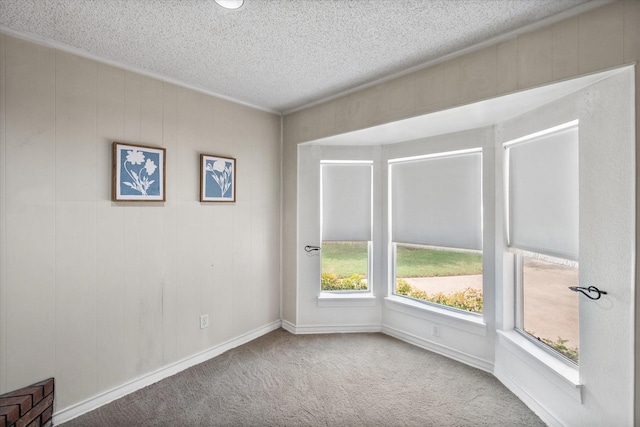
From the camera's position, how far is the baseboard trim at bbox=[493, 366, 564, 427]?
79.7 inches

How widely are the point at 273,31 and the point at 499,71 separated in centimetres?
151

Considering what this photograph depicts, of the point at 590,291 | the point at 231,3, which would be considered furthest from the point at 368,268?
the point at 231,3

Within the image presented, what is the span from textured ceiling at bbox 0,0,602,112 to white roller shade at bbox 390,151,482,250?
1081mm

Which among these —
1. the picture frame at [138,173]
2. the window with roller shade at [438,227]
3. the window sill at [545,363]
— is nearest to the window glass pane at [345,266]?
the window with roller shade at [438,227]

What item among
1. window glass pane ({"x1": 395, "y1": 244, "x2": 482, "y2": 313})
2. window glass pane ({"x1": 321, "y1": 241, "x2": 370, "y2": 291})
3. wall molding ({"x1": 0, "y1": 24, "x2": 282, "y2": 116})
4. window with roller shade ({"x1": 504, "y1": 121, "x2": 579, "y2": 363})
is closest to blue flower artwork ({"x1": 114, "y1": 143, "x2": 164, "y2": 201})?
wall molding ({"x1": 0, "y1": 24, "x2": 282, "y2": 116})

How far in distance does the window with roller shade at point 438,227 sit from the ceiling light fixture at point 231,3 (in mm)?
2196

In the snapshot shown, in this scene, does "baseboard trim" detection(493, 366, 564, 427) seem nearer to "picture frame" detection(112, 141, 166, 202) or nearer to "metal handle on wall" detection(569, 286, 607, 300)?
"metal handle on wall" detection(569, 286, 607, 300)

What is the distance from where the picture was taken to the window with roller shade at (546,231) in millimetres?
2008

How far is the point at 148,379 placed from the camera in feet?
8.21

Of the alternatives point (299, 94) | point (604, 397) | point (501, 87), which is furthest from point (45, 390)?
point (501, 87)

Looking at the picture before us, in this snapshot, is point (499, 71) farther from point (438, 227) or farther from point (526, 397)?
point (526, 397)

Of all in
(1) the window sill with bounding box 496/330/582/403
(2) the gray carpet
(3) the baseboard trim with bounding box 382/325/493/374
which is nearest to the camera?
(1) the window sill with bounding box 496/330/582/403

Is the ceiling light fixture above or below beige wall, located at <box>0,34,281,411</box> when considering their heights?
above

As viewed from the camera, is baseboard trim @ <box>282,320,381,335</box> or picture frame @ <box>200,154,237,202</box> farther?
baseboard trim @ <box>282,320,381,335</box>
